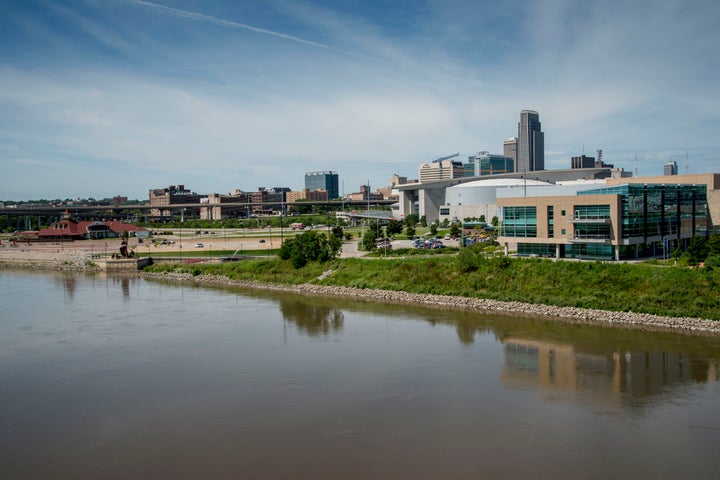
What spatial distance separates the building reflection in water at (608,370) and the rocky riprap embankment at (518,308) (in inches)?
96.8

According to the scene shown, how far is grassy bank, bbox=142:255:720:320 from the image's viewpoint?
54.9 feet

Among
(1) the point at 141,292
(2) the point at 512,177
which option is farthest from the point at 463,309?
(2) the point at 512,177

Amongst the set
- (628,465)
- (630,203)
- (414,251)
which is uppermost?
(630,203)

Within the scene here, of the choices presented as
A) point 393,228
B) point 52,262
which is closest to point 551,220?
point 393,228

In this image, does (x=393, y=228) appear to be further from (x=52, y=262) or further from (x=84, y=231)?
(x=84, y=231)

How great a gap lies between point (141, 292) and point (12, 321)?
702 centimetres

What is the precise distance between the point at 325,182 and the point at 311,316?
153 meters

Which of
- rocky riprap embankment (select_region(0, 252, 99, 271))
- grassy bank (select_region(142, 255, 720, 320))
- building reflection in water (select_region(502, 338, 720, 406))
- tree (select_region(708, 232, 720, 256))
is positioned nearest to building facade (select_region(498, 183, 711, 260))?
tree (select_region(708, 232, 720, 256))

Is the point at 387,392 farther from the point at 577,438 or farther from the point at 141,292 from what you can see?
the point at 141,292

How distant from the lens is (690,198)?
89.1 ft

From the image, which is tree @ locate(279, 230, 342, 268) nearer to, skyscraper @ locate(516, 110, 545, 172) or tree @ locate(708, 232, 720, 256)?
tree @ locate(708, 232, 720, 256)

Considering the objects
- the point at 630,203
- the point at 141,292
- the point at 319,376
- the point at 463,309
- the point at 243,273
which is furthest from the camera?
the point at 243,273

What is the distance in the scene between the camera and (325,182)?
17138 cm

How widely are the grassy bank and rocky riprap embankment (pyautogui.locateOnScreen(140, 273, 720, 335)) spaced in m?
0.25
